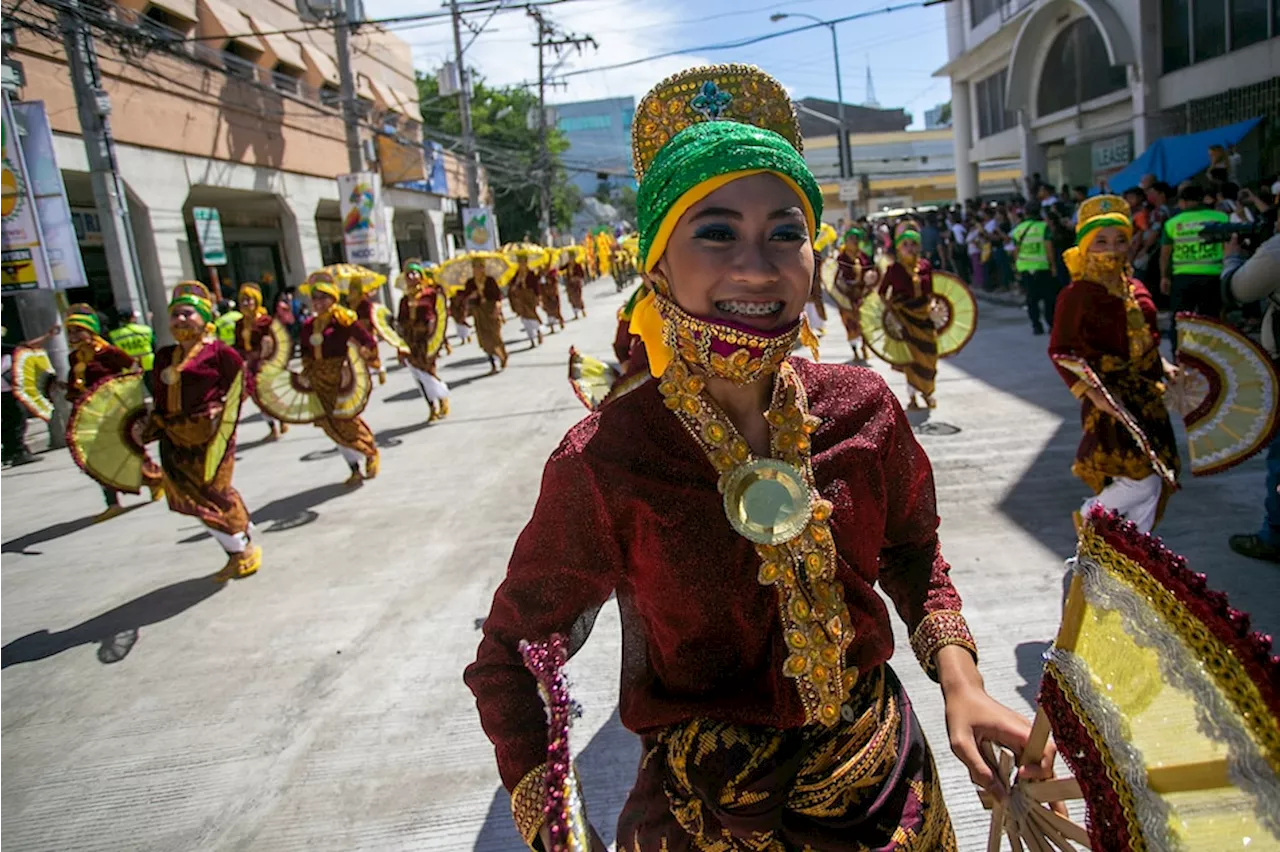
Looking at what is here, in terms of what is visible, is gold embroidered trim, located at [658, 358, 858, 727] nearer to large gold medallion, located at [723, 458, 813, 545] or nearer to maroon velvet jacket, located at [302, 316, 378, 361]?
large gold medallion, located at [723, 458, 813, 545]

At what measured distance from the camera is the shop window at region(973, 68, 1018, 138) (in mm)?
24453

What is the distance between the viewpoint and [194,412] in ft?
18.1

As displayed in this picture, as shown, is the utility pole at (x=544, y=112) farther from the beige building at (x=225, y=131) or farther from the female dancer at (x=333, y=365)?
the female dancer at (x=333, y=365)

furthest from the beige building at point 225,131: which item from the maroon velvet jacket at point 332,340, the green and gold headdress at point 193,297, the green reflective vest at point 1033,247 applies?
the green reflective vest at point 1033,247

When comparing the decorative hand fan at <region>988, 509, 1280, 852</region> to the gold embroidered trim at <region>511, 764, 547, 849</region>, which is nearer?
the decorative hand fan at <region>988, 509, 1280, 852</region>

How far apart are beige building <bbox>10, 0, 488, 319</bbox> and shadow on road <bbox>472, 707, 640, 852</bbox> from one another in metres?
10.8

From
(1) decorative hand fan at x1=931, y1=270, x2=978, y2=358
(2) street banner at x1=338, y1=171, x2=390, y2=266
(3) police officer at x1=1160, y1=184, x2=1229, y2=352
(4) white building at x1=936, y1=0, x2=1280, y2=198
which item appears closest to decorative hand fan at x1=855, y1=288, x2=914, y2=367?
(1) decorative hand fan at x1=931, y1=270, x2=978, y2=358

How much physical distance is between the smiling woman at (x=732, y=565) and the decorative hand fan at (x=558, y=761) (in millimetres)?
73

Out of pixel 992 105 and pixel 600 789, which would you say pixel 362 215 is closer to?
pixel 992 105

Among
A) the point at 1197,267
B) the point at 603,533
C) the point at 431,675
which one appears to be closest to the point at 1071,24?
the point at 1197,267

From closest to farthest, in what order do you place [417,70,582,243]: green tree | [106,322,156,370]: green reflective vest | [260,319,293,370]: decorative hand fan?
[106,322,156,370]: green reflective vest, [260,319,293,370]: decorative hand fan, [417,70,582,243]: green tree

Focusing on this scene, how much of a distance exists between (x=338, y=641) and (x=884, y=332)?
19.2ft

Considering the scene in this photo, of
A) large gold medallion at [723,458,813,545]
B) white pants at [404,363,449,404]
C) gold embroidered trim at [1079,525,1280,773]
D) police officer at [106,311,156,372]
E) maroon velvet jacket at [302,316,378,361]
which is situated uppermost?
police officer at [106,311,156,372]

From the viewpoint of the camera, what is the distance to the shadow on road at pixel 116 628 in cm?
488
